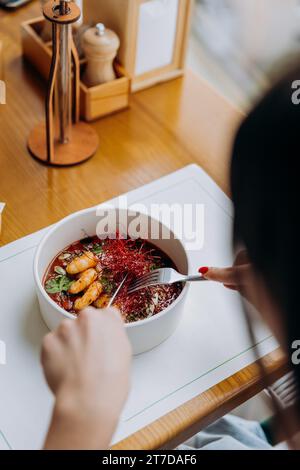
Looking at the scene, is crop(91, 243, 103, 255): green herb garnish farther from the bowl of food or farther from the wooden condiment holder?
the wooden condiment holder

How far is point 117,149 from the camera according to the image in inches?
43.9

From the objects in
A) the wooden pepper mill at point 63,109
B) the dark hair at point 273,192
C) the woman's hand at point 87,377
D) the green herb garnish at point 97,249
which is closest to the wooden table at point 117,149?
the wooden pepper mill at point 63,109

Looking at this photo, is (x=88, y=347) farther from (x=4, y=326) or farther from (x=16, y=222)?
(x=16, y=222)

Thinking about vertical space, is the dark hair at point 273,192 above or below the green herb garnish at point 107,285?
above

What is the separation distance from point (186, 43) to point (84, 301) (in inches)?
25.0

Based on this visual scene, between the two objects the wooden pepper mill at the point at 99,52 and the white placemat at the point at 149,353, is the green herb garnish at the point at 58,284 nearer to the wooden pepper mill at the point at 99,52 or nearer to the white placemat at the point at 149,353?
the white placemat at the point at 149,353

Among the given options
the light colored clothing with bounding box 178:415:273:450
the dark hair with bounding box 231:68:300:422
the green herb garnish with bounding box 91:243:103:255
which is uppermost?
the dark hair with bounding box 231:68:300:422

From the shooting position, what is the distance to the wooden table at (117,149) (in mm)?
999

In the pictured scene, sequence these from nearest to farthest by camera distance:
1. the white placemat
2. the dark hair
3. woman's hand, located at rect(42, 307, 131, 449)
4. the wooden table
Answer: the dark hair → woman's hand, located at rect(42, 307, 131, 449) → the white placemat → the wooden table

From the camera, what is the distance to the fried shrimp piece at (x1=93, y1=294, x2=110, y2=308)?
0.82 meters

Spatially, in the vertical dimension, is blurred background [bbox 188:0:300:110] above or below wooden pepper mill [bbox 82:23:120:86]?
below

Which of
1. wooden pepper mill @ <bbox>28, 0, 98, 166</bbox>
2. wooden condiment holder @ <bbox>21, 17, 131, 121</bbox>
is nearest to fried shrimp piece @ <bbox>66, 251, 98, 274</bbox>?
wooden pepper mill @ <bbox>28, 0, 98, 166</bbox>

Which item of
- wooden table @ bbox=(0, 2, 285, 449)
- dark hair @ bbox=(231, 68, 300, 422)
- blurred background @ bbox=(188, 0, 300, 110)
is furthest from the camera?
blurred background @ bbox=(188, 0, 300, 110)

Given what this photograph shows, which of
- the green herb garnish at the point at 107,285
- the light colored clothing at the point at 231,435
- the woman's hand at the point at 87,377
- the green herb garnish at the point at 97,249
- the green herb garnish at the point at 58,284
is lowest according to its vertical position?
the light colored clothing at the point at 231,435
